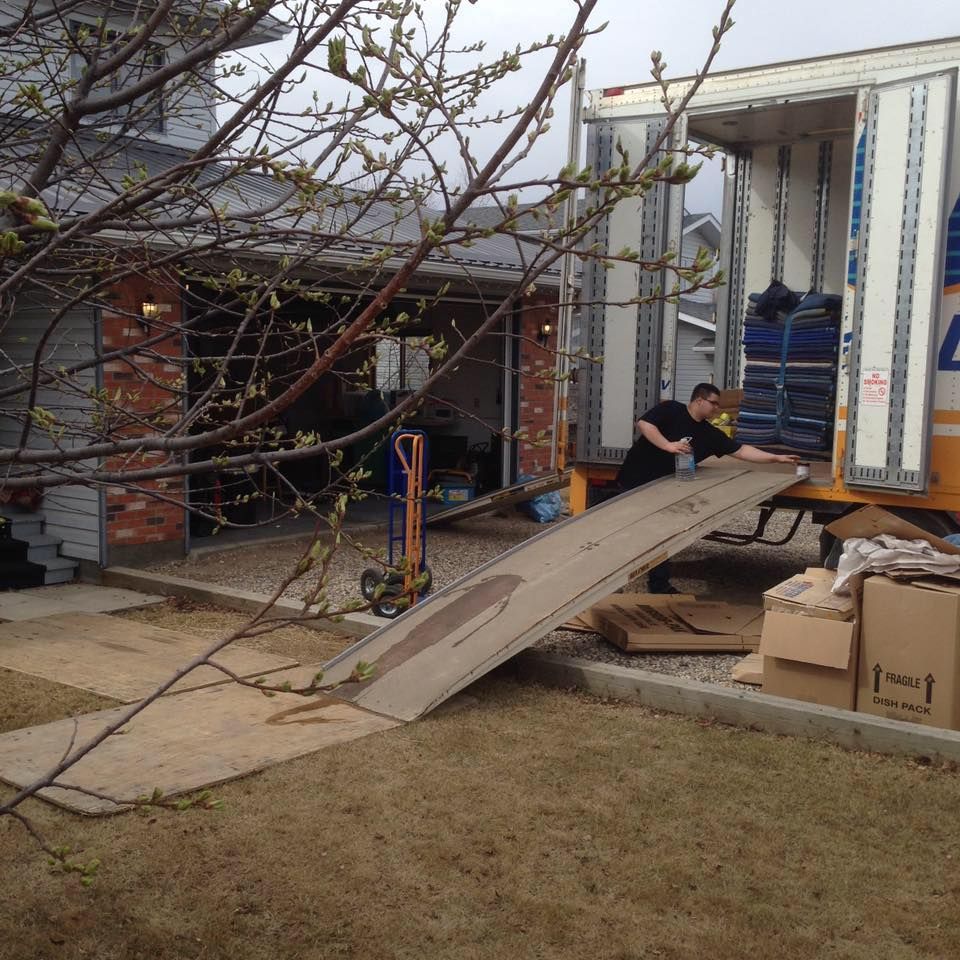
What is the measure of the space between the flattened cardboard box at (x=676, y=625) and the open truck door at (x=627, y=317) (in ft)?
4.27

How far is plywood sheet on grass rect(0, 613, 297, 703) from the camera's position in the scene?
6746mm

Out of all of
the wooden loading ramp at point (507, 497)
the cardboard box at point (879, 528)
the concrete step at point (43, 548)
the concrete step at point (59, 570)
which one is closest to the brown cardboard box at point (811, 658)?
the cardboard box at point (879, 528)

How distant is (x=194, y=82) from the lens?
382cm

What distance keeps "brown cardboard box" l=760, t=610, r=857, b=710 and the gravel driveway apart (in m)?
1.08

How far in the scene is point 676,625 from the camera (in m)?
7.59

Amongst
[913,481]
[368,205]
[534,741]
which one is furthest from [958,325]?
[368,205]

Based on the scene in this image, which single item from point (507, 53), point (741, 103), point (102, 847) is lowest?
point (102, 847)

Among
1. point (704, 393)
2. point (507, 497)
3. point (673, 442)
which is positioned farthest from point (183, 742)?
point (507, 497)

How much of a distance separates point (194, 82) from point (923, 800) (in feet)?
13.4

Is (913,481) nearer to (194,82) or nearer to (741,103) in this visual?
(741,103)

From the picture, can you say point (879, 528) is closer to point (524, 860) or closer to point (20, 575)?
point (524, 860)

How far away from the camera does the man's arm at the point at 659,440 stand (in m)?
8.07

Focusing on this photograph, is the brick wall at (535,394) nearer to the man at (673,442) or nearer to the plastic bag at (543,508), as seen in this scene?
the plastic bag at (543,508)

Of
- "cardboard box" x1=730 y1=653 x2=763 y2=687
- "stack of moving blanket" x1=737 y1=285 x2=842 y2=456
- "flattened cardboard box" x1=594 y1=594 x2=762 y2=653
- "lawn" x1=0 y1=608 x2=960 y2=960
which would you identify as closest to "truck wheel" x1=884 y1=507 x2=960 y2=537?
"stack of moving blanket" x1=737 y1=285 x2=842 y2=456
